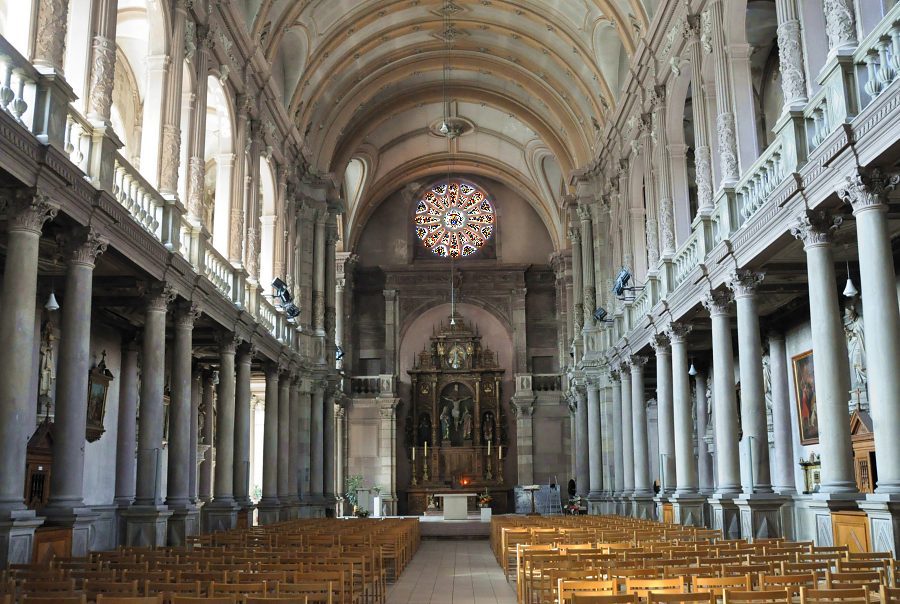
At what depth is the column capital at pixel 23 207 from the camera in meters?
12.4

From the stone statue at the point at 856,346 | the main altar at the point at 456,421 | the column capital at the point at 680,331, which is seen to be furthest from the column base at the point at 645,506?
the main altar at the point at 456,421

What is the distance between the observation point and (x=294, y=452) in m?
31.2

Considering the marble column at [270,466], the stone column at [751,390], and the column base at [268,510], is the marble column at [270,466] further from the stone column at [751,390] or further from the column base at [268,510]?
the stone column at [751,390]

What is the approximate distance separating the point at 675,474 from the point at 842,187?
43.6ft

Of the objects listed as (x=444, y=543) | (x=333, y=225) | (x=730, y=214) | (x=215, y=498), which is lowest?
(x=444, y=543)

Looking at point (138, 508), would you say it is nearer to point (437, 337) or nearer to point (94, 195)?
point (94, 195)

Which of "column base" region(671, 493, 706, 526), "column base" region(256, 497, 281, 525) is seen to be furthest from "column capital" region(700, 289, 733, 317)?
"column base" region(256, 497, 281, 525)

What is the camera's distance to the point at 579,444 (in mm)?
37281

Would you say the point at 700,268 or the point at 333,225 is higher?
the point at 333,225

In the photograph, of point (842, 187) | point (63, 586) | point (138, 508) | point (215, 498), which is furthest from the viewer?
point (215, 498)

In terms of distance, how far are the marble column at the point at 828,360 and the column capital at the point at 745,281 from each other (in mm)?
3319

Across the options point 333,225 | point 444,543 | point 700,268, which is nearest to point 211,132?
point 333,225

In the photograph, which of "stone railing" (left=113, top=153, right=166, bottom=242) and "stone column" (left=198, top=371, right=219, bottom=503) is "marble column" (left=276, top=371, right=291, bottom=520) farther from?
"stone railing" (left=113, top=153, right=166, bottom=242)

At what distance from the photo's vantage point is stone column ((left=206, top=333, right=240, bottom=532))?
2311cm
